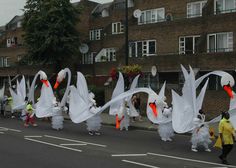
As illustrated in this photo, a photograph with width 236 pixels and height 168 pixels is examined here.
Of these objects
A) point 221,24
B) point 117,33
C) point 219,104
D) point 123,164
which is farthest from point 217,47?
point 123,164

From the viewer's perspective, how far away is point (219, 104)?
21766 mm

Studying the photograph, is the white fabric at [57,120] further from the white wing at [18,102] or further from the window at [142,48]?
the window at [142,48]

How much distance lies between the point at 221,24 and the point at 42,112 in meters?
14.3

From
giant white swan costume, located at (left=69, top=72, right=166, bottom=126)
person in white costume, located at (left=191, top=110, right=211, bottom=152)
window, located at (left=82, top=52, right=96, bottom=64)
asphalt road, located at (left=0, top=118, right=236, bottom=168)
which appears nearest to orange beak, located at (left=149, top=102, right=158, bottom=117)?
giant white swan costume, located at (left=69, top=72, right=166, bottom=126)

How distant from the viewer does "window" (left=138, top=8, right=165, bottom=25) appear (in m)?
34.2

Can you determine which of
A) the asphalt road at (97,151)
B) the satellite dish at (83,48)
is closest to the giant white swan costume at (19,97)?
the asphalt road at (97,151)

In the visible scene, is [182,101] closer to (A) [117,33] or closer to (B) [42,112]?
(B) [42,112]

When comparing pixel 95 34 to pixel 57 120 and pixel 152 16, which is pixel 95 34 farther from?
pixel 57 120

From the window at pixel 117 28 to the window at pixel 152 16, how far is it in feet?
12.6

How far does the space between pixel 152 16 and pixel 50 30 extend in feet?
30.4

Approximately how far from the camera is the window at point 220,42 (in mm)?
27667

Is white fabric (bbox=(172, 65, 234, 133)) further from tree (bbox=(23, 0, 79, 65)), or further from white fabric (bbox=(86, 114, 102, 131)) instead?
tree (bbox=(23, 0, 79, 65))

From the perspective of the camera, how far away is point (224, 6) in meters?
29.4

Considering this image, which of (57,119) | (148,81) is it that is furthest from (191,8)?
(57,119)
